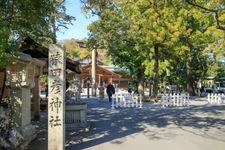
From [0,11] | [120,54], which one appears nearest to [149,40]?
[120,54]

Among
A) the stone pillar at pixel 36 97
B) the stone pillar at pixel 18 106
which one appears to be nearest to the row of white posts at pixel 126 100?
the stone pillar at pixel 36 97

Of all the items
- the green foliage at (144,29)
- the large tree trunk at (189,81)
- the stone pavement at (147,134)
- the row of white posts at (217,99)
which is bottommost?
the stone pavement at (147,134)

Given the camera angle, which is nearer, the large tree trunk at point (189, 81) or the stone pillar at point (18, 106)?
the stone pillar at point (18, 106)

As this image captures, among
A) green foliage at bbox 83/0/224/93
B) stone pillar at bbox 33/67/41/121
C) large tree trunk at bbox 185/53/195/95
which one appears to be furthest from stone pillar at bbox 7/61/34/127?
large tree trunk at bbox 185/53/195/95

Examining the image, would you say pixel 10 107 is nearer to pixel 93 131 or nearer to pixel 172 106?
pixel 93 131

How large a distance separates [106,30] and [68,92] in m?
16.6

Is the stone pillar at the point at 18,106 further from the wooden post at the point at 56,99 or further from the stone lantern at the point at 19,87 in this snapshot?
the wooden post at the point at 56,99

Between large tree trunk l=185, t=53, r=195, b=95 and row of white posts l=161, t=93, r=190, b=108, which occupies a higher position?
large tree trunk l=185, t=53, r=195, b=95

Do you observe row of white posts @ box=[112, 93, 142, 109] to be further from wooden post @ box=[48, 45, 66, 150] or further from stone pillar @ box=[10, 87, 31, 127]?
wooden post @ box=[48, 45, 66, 150]

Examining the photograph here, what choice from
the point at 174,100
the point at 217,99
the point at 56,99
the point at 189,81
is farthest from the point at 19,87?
the point at 189,81

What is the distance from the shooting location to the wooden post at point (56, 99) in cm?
1168

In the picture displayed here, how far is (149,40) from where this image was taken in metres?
33.8

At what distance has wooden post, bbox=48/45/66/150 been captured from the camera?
1168 centimetres

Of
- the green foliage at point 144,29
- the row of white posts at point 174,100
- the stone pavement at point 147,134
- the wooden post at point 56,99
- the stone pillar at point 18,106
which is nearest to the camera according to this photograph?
the wooden post at point 56,99
